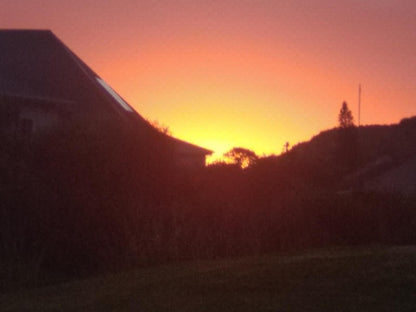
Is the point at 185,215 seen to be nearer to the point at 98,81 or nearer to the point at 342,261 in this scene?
the point at 342,261

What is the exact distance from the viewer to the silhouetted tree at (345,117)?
175ft

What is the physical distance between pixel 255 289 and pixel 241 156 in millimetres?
11926

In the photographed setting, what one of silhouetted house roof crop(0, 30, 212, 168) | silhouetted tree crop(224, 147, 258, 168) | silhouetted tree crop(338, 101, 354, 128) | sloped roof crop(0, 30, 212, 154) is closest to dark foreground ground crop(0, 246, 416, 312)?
silhouetted tree crop(224, 147, 258, 168)

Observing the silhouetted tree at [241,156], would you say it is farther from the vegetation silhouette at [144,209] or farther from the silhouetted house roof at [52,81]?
the silhouetted house roof at [52,81]

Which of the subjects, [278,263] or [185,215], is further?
[185,215]

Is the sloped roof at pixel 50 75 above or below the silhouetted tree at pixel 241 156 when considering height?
above

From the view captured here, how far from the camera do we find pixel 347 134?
52.6 meters

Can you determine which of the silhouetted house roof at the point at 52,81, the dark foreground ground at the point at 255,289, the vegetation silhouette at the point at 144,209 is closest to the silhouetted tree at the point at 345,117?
the silhouetted house roof at the point at 52,81

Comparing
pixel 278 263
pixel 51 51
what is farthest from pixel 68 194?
pixel 51 51

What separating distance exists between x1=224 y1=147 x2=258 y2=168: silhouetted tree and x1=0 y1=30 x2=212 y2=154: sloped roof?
253 inches

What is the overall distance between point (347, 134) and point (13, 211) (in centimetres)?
3720

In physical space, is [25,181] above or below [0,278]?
above

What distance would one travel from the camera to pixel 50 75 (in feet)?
101

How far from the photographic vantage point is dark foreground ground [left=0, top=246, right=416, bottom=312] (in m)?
10.1
